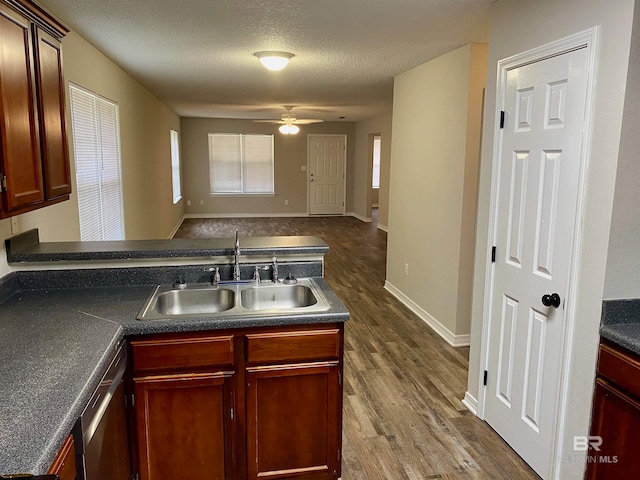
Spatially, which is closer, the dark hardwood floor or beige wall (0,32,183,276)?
the dark hardwood floor

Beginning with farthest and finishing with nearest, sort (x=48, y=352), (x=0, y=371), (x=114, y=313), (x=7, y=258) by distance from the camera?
(x=7, y=258) → (x=114, y=313) → (x=48, y=352) → (x=0, y=371)

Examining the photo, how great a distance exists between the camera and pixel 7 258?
7.25 feet

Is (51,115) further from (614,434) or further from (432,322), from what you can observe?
(432,322)

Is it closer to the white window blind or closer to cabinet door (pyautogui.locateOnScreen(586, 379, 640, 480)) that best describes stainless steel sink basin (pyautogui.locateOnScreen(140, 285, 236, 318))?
cabinet door (pyautogui.locateOnScreen(586, 379, 640, 480))

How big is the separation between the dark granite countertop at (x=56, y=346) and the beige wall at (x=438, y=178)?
67.7 inches

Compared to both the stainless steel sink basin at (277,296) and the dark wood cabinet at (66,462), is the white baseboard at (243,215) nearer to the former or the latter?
the stainless steel sink basin at (277,296)

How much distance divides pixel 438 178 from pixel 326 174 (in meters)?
7.56

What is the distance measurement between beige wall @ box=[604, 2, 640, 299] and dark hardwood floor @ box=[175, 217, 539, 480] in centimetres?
106

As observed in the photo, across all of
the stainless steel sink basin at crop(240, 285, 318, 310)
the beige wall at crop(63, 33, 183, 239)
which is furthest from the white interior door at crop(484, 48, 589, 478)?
the beige wall at crop(63, 33, 183, 239)

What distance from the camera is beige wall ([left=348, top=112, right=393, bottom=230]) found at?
360 inches

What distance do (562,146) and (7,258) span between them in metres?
2.62

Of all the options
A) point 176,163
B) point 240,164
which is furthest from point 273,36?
point 240,164

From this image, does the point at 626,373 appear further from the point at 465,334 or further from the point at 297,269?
the point at 465,334

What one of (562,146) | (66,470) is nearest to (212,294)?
(66,470)
